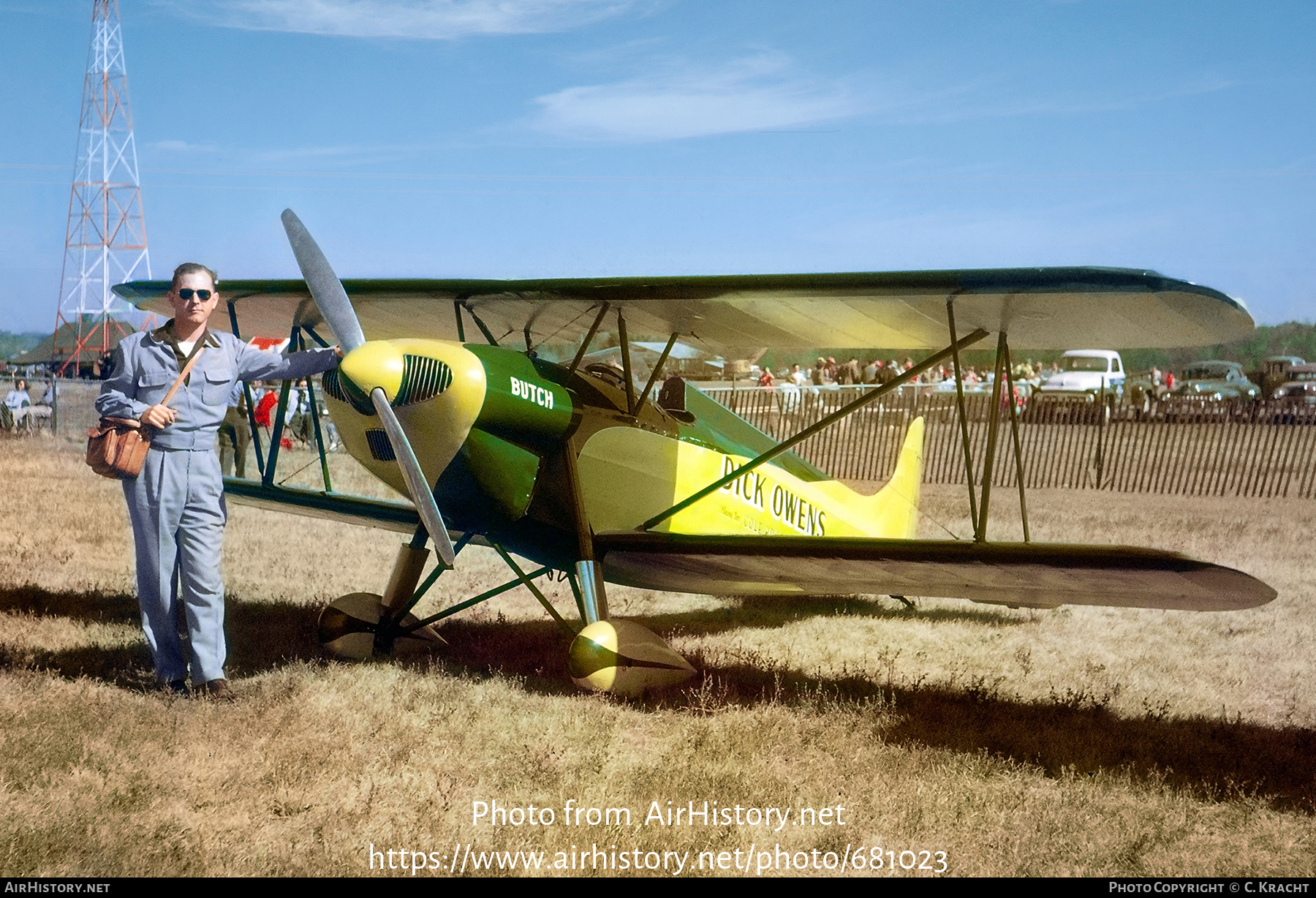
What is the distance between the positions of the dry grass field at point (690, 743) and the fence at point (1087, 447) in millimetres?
9518

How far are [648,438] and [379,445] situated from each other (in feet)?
5.49

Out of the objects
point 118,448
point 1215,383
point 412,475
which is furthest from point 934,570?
point 1215,383

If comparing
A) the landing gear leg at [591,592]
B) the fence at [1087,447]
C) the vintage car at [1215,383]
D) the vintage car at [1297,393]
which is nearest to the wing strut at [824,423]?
the landing gear leg at [591,592]

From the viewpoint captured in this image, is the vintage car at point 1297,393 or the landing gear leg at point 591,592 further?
the vintage car at point 1297,393

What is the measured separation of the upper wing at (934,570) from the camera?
4.69m

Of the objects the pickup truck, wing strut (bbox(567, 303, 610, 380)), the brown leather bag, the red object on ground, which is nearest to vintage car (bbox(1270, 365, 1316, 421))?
the pickup truck

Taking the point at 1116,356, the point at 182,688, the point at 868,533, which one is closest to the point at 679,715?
the point at 182,688

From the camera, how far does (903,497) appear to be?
8.71m

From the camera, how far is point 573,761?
4.43 metres

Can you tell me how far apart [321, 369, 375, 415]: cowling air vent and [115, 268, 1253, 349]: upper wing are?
1.08 m

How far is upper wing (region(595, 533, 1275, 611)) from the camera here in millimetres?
4688

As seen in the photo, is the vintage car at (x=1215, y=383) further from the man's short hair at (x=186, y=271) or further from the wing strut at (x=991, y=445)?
the man's short hair at (x=186, y=271)

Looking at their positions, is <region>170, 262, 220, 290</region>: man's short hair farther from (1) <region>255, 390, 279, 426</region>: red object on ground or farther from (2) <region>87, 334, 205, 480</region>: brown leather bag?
(1) <region>255, 390, 279, 426</region>: red object on ground

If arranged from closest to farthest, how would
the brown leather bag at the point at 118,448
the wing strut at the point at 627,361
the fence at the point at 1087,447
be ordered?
the brown leather bag at the point at 118,448, the wing strut at the point at 627,361, the fence at the point at 1087,447
